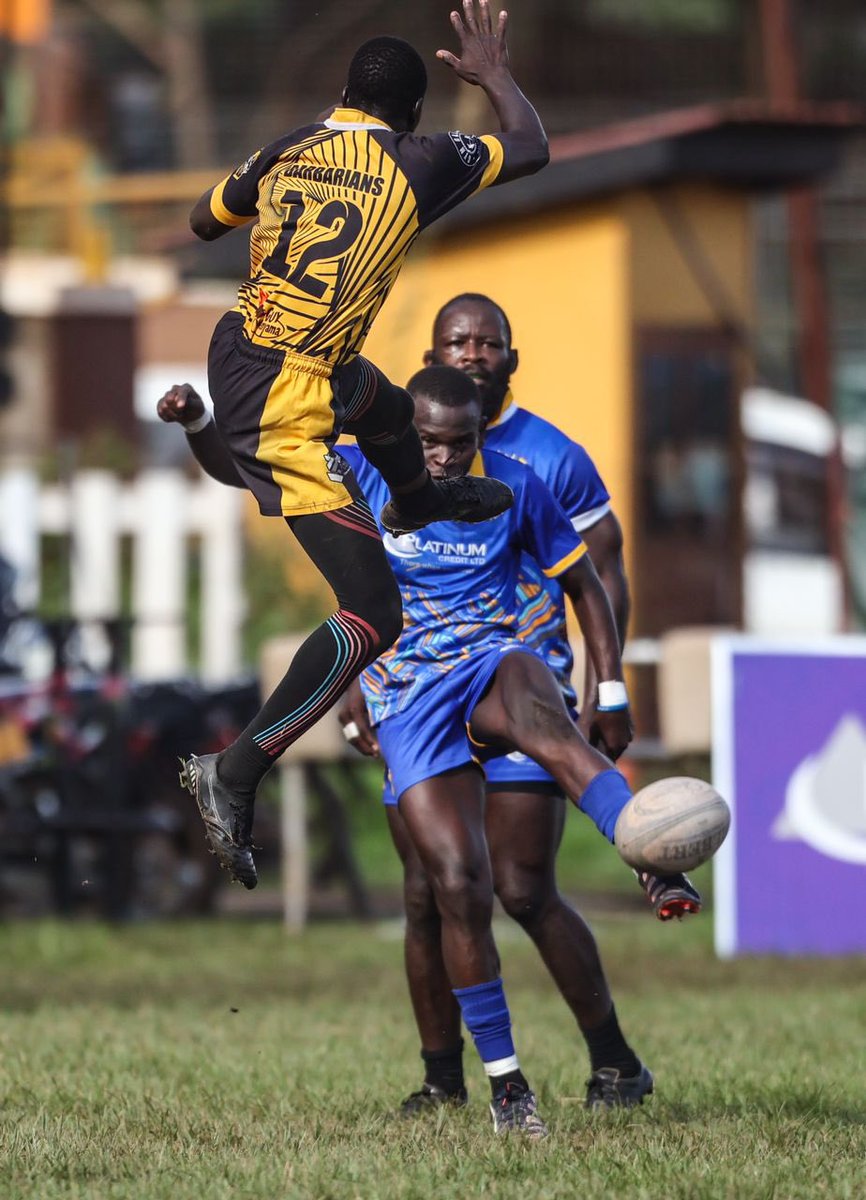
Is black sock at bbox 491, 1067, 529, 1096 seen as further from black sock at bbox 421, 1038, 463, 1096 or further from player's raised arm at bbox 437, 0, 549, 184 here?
player's raised arm at bbox 437, 0, 549, 184

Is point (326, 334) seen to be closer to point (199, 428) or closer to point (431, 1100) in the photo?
point (199, 428)

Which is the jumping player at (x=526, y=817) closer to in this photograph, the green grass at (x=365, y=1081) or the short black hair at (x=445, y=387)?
the green grass at (x=365, y=1081)

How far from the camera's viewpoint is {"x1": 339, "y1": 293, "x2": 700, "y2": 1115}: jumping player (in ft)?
21.4

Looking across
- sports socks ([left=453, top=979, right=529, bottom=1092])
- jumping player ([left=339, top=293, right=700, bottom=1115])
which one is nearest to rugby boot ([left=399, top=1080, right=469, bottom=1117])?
jumping player ([left=339, top=293, right=700, bottom=1115])

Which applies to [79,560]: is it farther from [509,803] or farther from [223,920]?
[509,803]

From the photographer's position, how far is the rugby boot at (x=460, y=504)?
6109mm

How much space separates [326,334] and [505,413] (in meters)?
1.38

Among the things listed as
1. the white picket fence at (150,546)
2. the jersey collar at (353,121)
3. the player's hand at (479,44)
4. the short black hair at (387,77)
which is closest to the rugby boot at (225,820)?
the jersey collar at (353,121)

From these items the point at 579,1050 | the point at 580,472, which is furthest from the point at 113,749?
the point at 580,472

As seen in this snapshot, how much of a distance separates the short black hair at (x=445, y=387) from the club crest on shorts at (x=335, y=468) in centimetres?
61

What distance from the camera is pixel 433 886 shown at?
6254mm

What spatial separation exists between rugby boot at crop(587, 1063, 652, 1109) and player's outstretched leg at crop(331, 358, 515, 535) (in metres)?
1.68

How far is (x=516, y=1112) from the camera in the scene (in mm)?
5957

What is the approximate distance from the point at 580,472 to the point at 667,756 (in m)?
6.33
